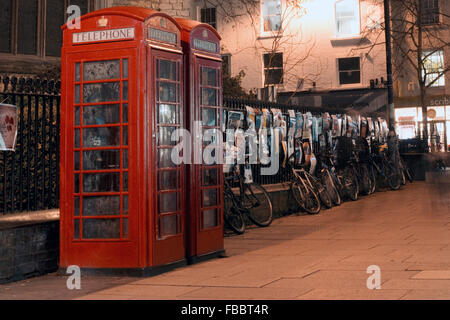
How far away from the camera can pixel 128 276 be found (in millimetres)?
7238

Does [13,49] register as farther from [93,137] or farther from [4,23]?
[93,137]

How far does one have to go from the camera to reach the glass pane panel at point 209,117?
833cm

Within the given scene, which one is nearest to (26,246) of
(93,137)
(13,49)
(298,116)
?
(93,137)

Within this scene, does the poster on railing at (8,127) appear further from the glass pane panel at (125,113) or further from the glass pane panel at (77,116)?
the glass pane panel at (125,113)

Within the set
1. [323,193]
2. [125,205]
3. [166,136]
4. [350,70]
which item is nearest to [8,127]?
[125,205]

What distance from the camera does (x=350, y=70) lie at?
34.5 meters

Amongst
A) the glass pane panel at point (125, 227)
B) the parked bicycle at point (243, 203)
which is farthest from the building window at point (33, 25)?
the glass pane panel at point (125, 227)

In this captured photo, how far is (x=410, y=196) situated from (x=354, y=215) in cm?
463

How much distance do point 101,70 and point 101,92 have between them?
245 millimetres

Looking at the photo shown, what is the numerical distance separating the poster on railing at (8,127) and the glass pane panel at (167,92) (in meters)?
1.76

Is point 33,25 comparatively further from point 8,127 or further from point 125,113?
point 125,113

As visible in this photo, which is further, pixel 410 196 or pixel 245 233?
pixel 410 196

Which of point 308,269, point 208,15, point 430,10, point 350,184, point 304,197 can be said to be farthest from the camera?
point 430,10

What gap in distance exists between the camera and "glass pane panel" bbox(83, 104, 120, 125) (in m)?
7.30
